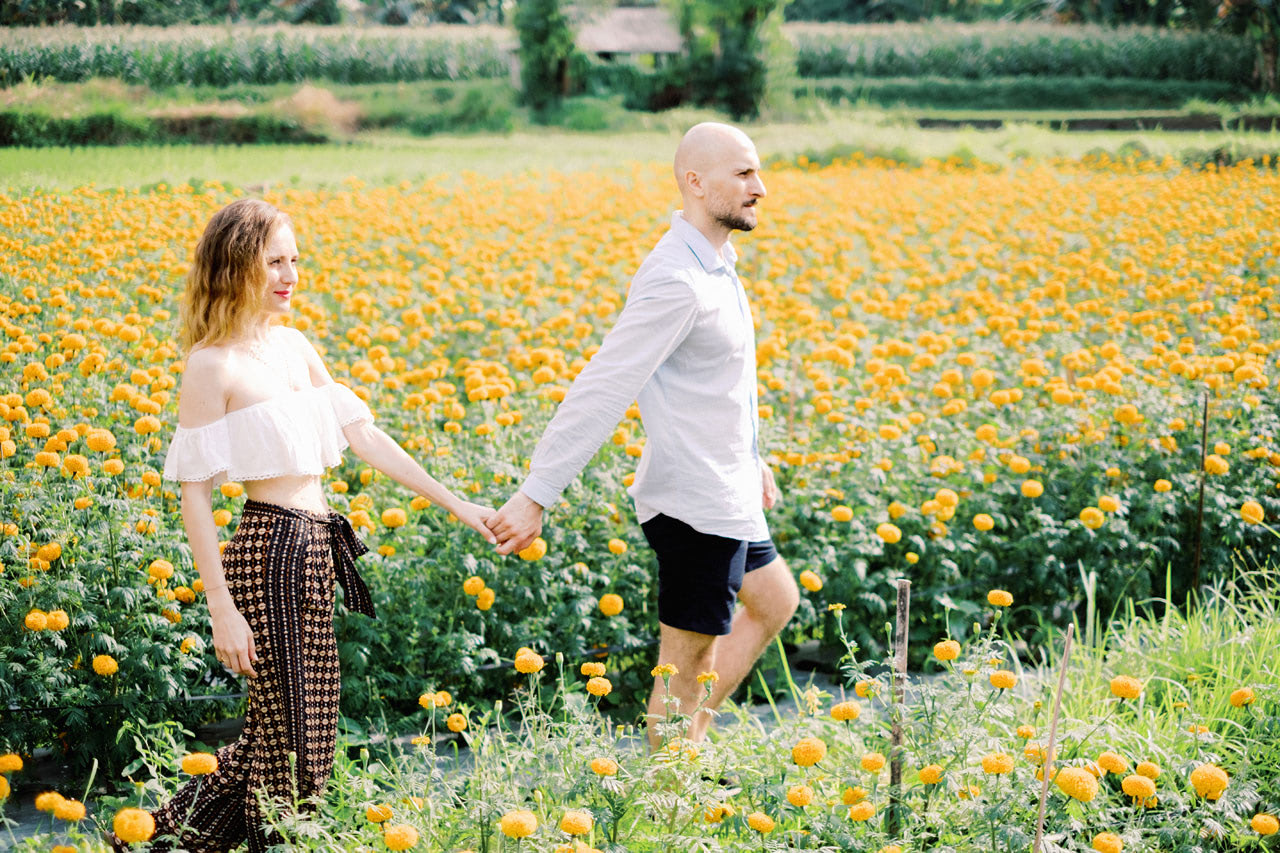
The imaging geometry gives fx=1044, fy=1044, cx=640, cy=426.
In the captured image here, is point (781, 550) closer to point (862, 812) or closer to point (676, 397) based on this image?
point (676, 397)

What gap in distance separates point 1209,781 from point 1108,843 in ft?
0.83

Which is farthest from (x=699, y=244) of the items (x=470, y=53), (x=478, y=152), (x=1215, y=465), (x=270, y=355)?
(x=470, y=53)

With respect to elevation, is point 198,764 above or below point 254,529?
below

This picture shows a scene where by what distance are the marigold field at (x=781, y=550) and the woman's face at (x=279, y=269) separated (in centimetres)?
90

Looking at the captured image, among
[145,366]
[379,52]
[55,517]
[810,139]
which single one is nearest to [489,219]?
[379,52]

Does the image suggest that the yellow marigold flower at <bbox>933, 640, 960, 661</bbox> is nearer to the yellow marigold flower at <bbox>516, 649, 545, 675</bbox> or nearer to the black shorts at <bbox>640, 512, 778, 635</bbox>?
the black shorts at <bbox>640, 512, 778, 635</bbox>

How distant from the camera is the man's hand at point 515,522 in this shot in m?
2.59

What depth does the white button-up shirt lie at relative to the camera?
2.53 meters

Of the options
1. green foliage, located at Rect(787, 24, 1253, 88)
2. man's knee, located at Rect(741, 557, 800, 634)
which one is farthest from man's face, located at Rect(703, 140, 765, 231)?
green foliage, located at Rect(787, 24, 1253, 88)

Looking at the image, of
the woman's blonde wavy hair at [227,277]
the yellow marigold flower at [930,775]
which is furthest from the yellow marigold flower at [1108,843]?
the woman's blonde wavy hair at [227,277]

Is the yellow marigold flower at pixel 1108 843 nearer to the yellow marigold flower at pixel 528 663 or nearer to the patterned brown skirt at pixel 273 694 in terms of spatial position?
the yellow marigold flower at pixel 528 663

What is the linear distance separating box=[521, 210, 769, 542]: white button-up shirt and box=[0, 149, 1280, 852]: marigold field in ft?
1.25

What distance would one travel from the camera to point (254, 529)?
2291 mm

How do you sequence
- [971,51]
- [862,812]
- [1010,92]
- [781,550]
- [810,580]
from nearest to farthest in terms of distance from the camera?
[862,812]
[810,580]
[781,550]
[1010,92]
[971,51]
